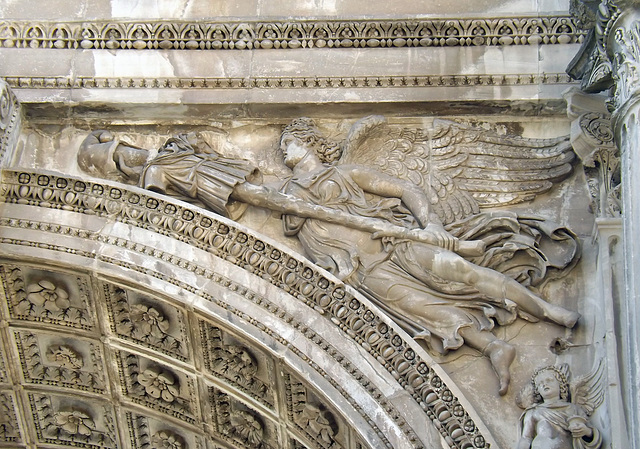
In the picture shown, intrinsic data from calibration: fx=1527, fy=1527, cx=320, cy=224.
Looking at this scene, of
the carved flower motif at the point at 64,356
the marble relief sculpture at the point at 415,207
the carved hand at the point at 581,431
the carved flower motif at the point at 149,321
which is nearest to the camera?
the carved hand at the point at 581,431

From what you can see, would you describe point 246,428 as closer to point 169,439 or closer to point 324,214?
point 169,439

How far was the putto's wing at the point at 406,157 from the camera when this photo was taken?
1264 centimetres

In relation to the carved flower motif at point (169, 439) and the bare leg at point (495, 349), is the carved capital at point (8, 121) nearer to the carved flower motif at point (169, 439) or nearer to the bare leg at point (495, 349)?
the carved flower motif at point (169, 439)

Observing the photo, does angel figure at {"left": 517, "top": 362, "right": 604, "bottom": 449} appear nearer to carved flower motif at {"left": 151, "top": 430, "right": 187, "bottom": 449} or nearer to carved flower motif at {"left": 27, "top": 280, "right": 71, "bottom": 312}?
carved flower motif at {"left": 151, "top": 430, "right": 187, "bottom": 449}

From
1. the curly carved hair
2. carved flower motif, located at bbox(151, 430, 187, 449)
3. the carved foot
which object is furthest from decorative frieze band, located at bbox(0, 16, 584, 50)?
carved flower motif, located at bbox(151, 430, 187, 449)

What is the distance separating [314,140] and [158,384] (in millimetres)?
2495

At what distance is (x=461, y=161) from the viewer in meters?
12.8

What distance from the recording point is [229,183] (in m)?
12.6

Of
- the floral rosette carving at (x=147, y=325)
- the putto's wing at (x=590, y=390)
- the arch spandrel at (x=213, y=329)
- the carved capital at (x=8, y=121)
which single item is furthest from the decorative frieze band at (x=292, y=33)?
the putto's wing at (x=590, y=390)

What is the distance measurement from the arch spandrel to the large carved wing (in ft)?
4.23

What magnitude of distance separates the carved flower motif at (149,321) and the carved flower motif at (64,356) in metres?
0.77

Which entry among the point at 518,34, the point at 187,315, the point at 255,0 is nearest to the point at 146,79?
the point at 255,0

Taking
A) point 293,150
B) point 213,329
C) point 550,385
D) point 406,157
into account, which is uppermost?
point 293,150

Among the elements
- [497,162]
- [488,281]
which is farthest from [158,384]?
[497,162]
